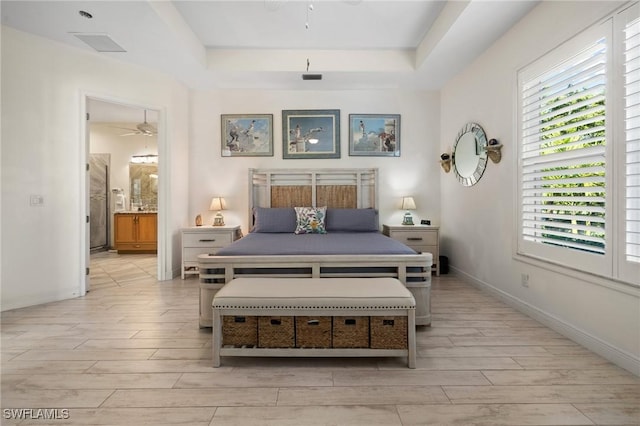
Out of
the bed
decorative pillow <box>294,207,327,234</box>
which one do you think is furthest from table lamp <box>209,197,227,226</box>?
decorative pillow <box>294,207,327,234</box>

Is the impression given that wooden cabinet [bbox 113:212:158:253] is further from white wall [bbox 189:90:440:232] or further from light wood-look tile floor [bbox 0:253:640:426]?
light wood-look tile floor [bbox 0:253:640:426]

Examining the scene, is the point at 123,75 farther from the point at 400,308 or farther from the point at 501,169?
the point at 501,169

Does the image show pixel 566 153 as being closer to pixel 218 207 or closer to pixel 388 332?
pixel 388 332

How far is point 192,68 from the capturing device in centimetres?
420

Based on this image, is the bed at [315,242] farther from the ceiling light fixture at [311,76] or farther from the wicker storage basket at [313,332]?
the ceiling light fixture at [311,76]

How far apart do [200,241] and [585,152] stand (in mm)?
4262

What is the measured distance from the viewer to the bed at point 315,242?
8.85 feet

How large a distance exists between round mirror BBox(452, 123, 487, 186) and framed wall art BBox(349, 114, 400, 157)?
0.96 meters

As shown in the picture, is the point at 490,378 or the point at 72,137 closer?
the point at 490,378

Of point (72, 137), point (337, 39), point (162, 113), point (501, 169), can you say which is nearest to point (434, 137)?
point (501, 169)

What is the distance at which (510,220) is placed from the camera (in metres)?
3.36

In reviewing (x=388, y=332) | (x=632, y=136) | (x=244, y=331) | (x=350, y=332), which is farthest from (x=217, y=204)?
(x=632, y=136)

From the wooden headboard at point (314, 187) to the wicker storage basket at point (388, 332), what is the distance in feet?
9.74

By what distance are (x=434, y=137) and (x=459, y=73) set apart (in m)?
0.99
